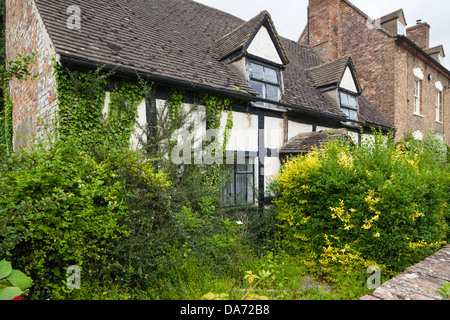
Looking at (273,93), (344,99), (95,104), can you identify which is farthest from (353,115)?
(95,104)

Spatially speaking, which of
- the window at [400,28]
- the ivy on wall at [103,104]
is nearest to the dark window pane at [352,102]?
the window at [400,28]

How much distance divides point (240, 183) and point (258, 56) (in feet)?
12.1

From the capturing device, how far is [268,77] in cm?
771

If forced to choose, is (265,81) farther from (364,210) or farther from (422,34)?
(422,34)

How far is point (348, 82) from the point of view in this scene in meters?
10.4

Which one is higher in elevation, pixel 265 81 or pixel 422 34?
pixel 422 34

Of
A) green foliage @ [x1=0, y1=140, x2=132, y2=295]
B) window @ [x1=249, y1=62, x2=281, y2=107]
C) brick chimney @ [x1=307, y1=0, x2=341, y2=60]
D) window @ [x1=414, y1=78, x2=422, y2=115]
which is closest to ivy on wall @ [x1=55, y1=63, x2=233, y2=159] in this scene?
green foliage @ [x1=0, y1=140, x2=132, y2=295]

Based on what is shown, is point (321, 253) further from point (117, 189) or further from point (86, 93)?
point (86, 93)

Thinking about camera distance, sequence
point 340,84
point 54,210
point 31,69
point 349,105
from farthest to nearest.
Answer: point 349,105 → point 340,84 → point 31,69 → point 54,210

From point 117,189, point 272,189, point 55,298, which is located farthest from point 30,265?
point 272,189

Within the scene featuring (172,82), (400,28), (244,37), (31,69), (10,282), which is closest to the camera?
(10,282)

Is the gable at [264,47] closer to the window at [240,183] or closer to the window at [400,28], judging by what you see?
the window at [240,183]
